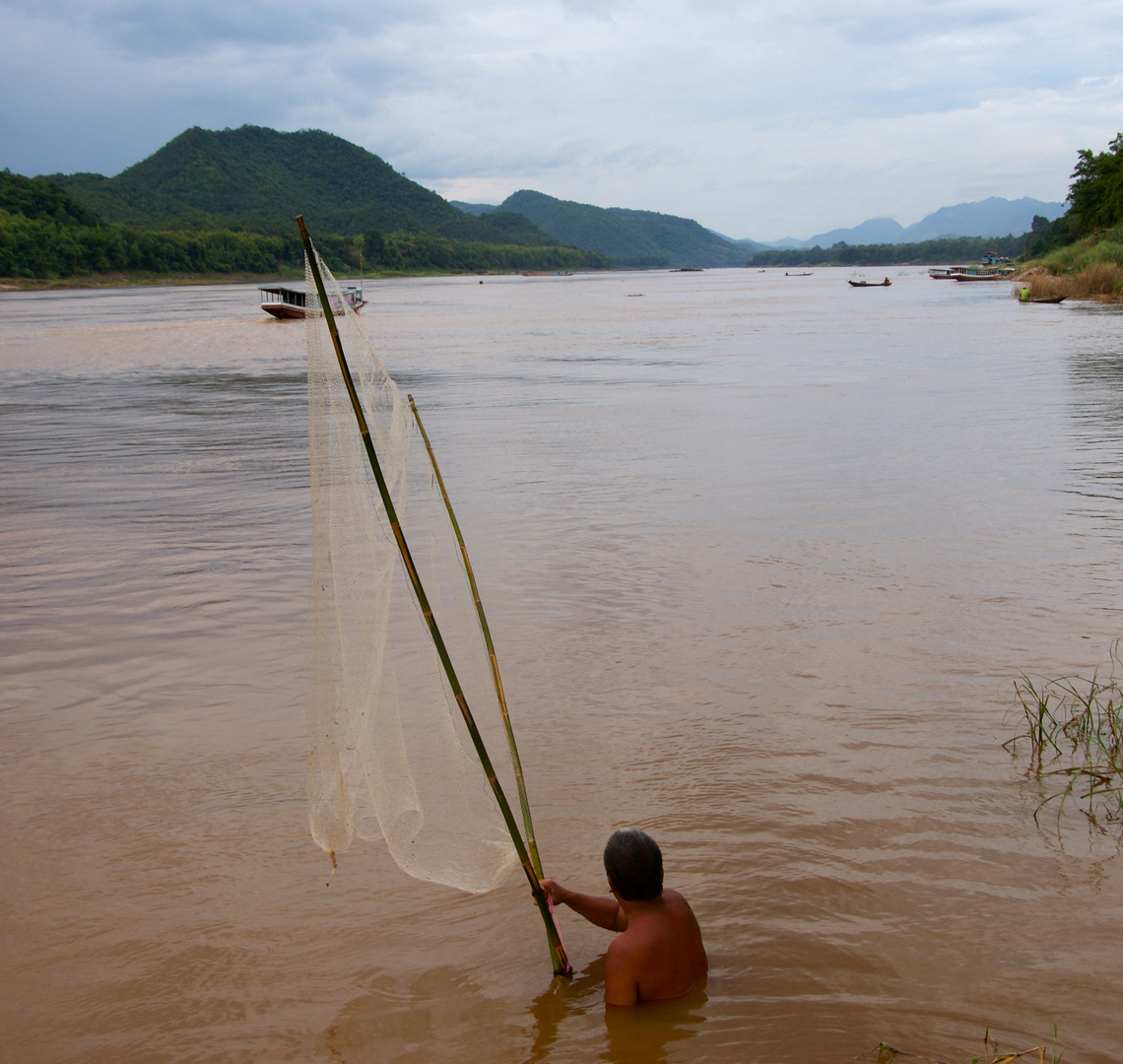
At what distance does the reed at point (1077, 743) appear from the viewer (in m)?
4.28

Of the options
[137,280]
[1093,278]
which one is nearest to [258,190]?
[137,280]

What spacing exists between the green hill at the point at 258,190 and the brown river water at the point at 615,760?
13750 cm

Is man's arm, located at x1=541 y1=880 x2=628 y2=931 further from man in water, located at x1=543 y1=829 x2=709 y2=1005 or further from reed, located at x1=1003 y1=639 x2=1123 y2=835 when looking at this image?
reed, located at x1=1003 y1=639 x2=1123 y2=835

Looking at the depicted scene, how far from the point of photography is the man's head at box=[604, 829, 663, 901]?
3.07 meters

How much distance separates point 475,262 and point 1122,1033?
181 m

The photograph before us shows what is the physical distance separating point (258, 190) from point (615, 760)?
18458 cm

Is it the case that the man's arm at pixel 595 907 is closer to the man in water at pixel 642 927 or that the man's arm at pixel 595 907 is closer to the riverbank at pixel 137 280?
the man in water at pixel 642 927

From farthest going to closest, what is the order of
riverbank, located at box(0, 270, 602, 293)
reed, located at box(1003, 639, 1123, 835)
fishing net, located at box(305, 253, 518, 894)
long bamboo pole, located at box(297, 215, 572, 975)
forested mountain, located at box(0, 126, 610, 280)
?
forested mountain, located at box(0, 126, 610, 280) → riverbank, located at box(0, 270, 602, 293) → reed, located at box(1003, 639, 1123, 835) → fishing net, located at box(305, 253, 518, 894) → long bamboo pole, located at box(297, 215, 572, 975)

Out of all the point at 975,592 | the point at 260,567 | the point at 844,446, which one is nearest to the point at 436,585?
the point at 260,567

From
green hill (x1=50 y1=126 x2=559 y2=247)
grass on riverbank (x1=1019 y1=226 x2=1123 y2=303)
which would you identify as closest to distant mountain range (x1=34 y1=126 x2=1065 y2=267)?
green hill (x1=50 y1=126 x2=559 y2=247)

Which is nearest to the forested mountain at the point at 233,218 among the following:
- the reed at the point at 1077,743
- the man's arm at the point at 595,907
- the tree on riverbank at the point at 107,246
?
the tree on riverbank at the point at 107,246

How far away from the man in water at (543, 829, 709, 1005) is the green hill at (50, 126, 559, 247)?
14362cm

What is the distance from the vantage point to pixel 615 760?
4887 millimetres

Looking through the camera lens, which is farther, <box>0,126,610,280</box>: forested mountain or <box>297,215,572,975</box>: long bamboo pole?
<box>0,126,610,280</box>: forested mountain
